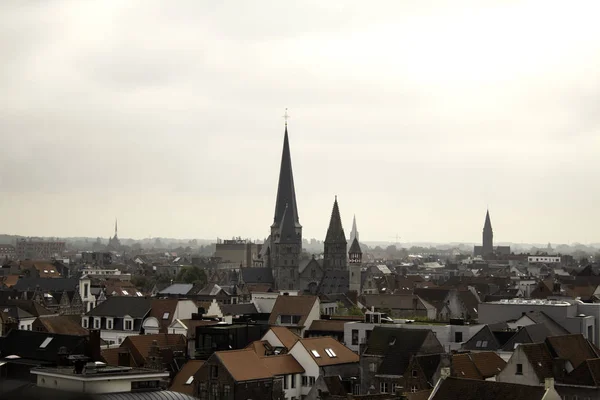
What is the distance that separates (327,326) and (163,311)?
15.8 metres

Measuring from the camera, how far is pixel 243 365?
61.8m

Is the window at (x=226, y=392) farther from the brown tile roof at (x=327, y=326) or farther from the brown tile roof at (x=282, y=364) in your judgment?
Answer: the brown tile roof at (x=327, y=326)

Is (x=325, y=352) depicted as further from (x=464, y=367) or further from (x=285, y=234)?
(x=285, y=234)

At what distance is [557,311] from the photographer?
7938 cm

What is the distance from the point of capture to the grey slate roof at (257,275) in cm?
18462

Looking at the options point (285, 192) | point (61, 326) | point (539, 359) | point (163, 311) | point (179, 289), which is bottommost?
point (539, 359)

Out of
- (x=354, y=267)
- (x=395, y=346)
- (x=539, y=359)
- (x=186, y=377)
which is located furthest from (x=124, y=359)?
(x=354, y=267)

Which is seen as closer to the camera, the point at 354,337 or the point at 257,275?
the point at 354,337

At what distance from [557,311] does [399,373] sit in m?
19.8

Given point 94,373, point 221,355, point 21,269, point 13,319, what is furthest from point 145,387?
point 21,269

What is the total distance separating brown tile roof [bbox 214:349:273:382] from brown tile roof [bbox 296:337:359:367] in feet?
14.5

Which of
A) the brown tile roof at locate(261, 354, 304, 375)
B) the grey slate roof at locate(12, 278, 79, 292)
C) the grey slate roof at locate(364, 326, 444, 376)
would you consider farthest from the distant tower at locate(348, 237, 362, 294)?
the brown tile roof at locate(261, 354, 304, 375)

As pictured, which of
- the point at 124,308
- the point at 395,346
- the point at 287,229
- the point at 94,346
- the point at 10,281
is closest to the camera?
the point at 94,346

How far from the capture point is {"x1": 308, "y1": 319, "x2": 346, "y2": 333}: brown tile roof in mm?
82312
